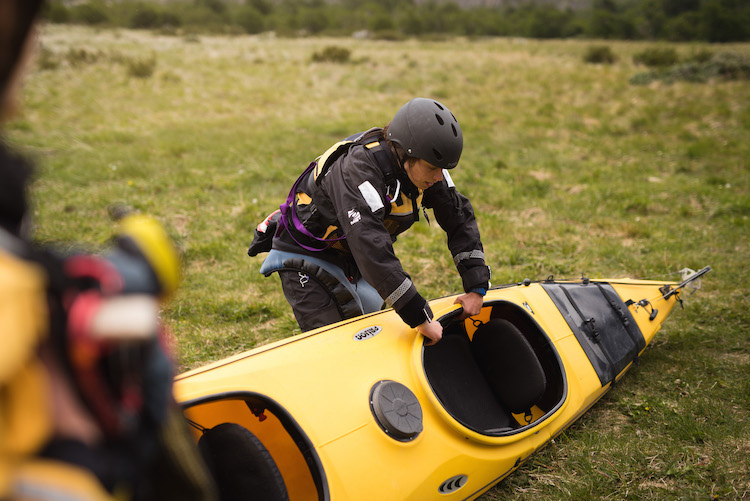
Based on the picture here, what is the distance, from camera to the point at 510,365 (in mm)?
3441

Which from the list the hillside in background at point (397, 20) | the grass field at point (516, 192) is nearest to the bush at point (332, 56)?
the grass field at point (516, 192)

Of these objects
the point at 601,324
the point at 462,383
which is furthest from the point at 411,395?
the point at 601,324

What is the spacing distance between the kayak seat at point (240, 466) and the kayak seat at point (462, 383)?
5.21 ft

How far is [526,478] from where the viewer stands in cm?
309

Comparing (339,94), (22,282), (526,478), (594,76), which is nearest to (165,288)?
(22,282)

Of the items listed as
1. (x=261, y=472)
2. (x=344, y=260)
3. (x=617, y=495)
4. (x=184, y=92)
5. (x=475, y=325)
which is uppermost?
(x=184, y=92)

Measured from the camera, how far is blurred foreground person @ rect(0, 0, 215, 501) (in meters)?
0.84

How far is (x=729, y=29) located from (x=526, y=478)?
146 feet

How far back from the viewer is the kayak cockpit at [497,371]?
Answer: 337 centimetres

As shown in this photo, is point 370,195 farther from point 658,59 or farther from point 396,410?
point 658,59

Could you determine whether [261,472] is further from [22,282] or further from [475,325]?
[475,325]

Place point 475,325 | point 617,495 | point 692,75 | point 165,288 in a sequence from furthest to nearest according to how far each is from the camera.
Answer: point 692,75 < point 475,325 < point 617,495 < point 165,288

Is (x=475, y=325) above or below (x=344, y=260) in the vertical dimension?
below

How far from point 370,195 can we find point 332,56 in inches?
719
